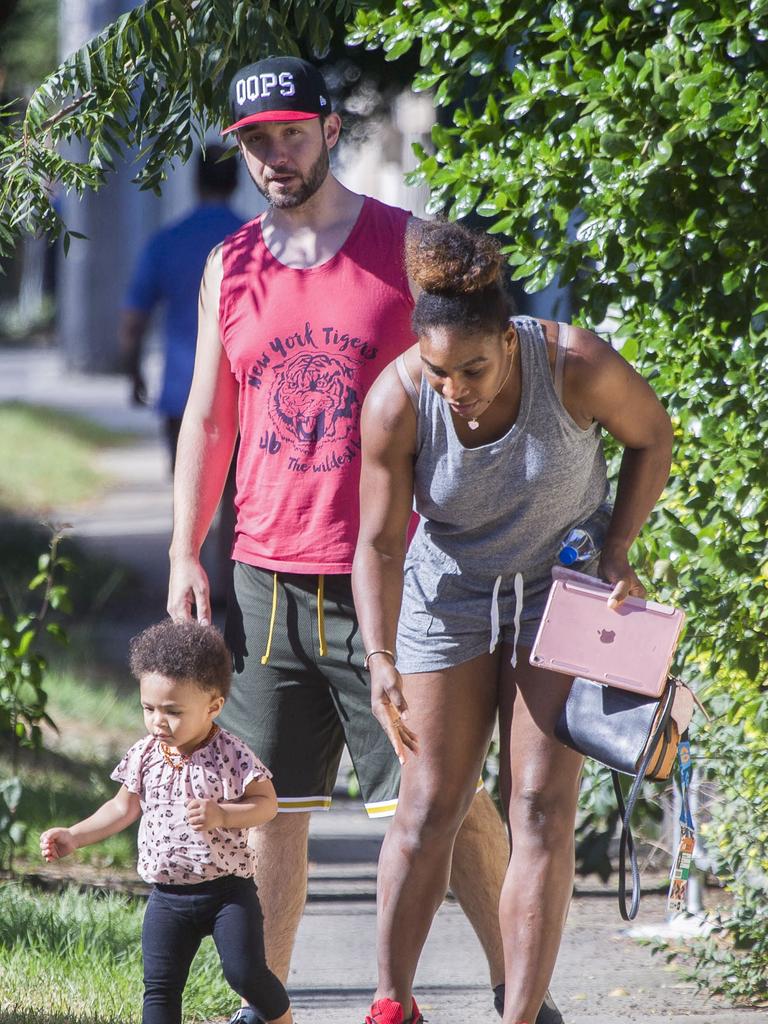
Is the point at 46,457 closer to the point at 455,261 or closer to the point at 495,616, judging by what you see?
the point at 495,616

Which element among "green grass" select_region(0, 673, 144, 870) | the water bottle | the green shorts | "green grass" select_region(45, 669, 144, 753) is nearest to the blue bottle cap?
the water bottle

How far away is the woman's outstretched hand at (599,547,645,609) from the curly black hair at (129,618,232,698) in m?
0.77

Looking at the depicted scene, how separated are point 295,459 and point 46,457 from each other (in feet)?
42.2

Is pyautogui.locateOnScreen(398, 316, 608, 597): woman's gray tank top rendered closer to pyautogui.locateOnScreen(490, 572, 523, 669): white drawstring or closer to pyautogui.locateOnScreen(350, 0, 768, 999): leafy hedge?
pyautogui.locateOnScreen(490, 572, 523, 669): white drawstring

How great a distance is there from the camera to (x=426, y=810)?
317cm

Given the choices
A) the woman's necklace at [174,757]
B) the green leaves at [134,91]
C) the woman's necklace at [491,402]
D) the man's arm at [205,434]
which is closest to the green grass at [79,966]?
the woman's necklace at [174,757]

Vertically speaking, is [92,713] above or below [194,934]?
below

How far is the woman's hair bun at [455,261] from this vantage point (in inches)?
115

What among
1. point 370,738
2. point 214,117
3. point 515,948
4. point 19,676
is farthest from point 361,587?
point 19,676

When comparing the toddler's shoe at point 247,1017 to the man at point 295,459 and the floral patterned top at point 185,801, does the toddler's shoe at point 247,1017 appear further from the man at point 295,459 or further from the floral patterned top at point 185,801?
the floral patterned top at point 185,801

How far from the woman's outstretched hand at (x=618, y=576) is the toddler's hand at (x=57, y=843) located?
44.1 inches

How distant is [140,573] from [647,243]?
6495mm

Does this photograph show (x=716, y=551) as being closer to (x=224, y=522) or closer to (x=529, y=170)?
(x=529, y=170)

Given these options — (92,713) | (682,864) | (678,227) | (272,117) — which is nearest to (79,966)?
(682,864)
